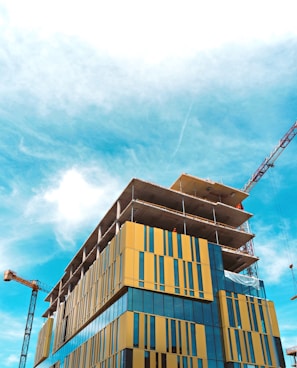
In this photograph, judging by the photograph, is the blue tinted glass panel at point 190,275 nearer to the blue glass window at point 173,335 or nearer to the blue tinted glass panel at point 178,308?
the blue tinted glass panel at point 178,308

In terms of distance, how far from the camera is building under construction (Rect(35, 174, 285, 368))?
47844 millimetres

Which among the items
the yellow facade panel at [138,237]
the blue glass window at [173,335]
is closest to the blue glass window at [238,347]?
the blue glass window at [173,335]

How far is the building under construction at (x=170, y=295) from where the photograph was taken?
1884 inches

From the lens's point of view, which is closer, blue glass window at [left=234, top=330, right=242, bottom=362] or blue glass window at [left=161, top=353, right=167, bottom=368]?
blue glass window at [left=161, top=353, right=167, bottom=368]

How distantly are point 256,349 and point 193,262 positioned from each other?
14.5 metres

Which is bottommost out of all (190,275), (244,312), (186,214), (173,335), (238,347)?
(238,347)

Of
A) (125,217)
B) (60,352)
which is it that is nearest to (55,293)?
(60,352)

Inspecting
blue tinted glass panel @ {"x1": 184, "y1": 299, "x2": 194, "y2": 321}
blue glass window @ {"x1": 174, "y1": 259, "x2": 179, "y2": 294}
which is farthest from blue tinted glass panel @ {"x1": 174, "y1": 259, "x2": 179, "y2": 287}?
blue tinted glass panel @ {"x1": 184, "y1": 299, "x2": 194, "y2": 321}

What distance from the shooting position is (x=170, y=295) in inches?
2041

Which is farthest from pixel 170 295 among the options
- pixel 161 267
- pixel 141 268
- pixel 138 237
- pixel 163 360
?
pixel 138 237

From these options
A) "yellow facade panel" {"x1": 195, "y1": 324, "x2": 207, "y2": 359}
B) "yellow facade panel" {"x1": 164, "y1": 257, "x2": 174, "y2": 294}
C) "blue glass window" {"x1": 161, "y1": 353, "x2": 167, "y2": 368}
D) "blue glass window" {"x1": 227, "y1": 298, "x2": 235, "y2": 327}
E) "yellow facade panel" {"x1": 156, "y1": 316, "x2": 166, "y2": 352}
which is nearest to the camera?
"blue glass window" {"x1": 161, "y1": 353, "x2": 167, "y2": 368}

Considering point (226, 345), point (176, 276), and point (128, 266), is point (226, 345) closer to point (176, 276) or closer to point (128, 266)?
point (176, 276)

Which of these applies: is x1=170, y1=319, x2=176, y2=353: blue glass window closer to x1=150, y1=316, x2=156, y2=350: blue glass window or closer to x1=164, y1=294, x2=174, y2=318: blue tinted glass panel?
x1=164, y1=294, x2=174, y2=318: blue tinted glass panel

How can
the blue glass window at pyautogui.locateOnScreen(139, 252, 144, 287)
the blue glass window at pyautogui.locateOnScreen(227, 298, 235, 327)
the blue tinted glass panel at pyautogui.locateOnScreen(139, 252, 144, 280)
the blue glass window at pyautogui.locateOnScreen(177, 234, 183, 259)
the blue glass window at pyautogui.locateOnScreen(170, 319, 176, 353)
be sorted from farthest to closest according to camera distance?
1. the blue glass window at pyautogui.locateOnScreen(177, 234, 183, 259)
2. the blue glass window at pyautogui.locateOnScreen(227, 298, 235, 327)
3. the blue tinted glass panel at pyautogui.locateOnScreen(139, 252, 144, 280)
4. the blue glass window at pyautogui.locateOnScreen(139, 252, 144, 287)
5. the blue glass window at pyautogui.locateOnScreen(170, 319, 176, 353)
